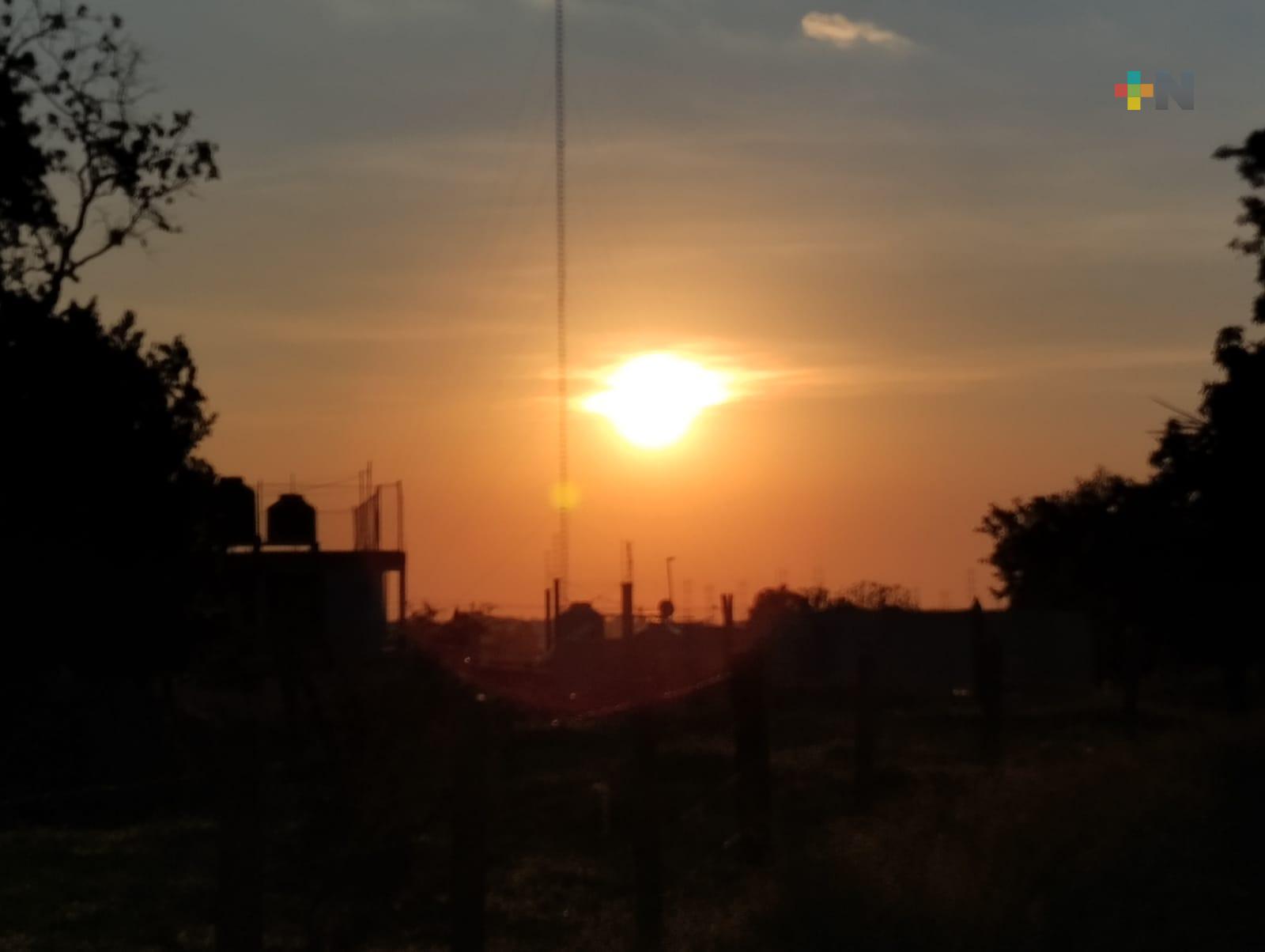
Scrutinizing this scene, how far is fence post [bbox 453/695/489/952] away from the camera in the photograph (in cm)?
850

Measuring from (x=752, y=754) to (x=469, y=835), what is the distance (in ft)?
15.9

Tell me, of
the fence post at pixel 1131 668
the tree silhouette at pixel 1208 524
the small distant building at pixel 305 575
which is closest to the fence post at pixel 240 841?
the tree silhouette at pixel 1208 524

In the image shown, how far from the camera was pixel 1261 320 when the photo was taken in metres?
20.0

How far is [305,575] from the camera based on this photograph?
47.4 m

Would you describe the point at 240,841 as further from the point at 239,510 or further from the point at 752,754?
the point at 239,510

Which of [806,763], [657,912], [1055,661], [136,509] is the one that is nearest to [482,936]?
[657,912]

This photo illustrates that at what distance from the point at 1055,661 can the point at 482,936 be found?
4843 cm

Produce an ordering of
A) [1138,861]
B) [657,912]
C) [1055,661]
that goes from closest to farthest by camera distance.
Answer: [657,912] → [1138,861] → [1055,661]

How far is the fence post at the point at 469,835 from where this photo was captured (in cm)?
850

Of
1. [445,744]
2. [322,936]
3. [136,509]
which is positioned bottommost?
[322,936]

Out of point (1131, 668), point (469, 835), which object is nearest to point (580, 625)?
point (1131, 668)

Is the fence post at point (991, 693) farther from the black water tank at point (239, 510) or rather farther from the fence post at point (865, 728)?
the black water tank at point (239, 510)

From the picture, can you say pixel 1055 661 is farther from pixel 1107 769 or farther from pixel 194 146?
pixel 1107 769

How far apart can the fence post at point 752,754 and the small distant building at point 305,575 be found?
2511 centimetres
